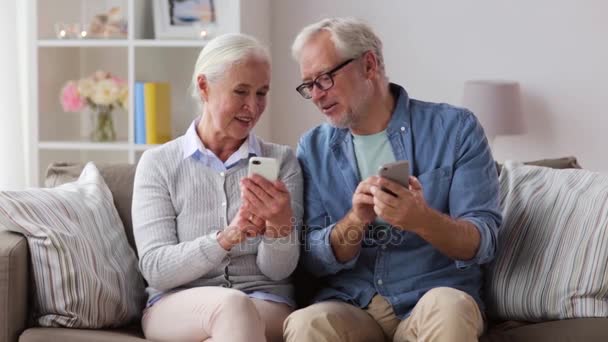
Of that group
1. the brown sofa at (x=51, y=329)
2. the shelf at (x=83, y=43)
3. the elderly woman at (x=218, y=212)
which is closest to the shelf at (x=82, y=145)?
the shelf at (x=83, y=43)

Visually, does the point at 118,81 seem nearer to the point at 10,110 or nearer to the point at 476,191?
the point at 10,110

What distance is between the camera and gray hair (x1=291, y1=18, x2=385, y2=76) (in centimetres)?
272

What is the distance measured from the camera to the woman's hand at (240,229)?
254 centimetres

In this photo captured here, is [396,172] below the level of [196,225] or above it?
above

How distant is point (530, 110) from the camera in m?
4.70

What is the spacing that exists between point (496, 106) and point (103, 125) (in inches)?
68.1

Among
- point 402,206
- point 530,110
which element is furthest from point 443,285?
point 530,110

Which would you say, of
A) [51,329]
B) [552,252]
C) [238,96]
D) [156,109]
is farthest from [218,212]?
[156,109]

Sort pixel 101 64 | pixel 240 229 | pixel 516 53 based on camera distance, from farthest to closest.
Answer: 1. pixel 101 64
2. pixel 516 53
3. pixel 240 229

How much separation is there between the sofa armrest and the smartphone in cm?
90

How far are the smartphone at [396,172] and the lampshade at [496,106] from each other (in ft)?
6.87

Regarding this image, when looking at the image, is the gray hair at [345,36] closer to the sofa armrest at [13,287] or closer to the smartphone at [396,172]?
the smartphone at [396,172]

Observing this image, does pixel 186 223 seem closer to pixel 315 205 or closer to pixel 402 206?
pixel 315 205

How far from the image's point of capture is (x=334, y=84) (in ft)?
8.93
